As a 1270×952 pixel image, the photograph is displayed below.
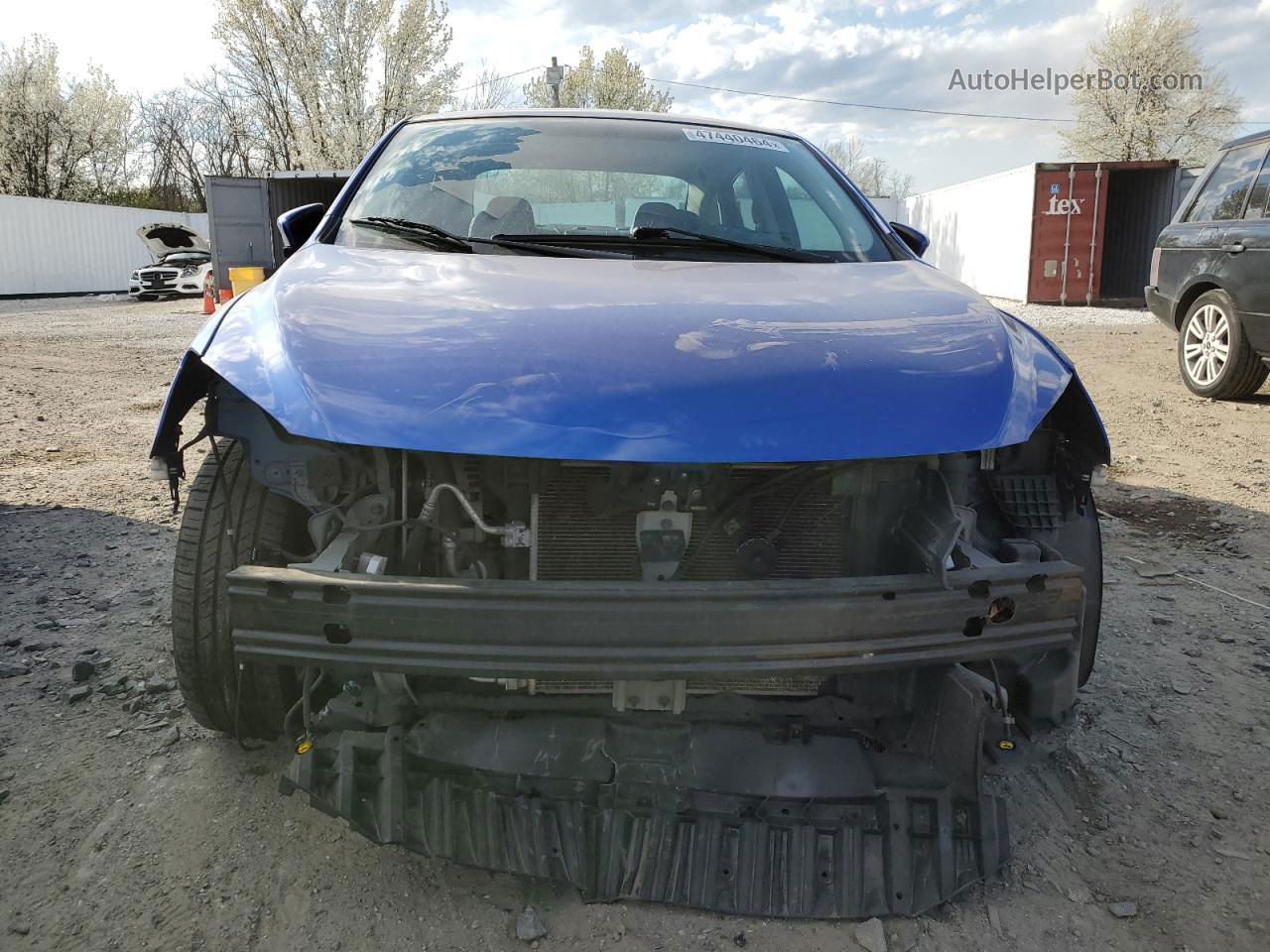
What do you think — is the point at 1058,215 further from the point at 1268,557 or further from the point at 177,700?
the point at 177,700

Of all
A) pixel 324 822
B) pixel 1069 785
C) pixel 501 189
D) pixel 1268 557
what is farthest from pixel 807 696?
pixel 1268 557

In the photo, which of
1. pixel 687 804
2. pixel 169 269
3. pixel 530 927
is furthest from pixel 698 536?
pixel 169 269

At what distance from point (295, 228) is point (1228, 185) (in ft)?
23.7

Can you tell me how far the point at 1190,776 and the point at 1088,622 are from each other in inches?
18.4

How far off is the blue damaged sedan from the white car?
71.2ft

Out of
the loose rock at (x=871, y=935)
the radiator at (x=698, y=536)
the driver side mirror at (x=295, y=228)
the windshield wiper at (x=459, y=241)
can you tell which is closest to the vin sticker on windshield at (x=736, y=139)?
the windshield wiper at (x=459, y=241)

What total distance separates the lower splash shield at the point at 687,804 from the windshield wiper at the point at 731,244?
4.02 ft

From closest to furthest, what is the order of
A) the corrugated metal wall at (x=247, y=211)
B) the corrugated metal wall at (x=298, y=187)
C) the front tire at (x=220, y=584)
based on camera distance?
the front tire at (x=220, y=584) → the corrugated metal wall at (x=298, y=187) → the corrugated metal wall at (x=247, y=211)

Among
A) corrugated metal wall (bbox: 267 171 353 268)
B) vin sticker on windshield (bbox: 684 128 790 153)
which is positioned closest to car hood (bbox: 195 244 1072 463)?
vin sticker on windshield (bbox: 684 128 790 153)

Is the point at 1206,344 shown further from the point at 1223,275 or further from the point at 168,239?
the point at 168,239

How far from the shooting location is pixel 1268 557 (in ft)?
13.4

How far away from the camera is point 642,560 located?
6.43 feet

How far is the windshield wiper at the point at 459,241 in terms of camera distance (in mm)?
2473

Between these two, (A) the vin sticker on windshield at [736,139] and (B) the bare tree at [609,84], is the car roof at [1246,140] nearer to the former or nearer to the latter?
(A) the vin sticker on windshield at [736,139]
